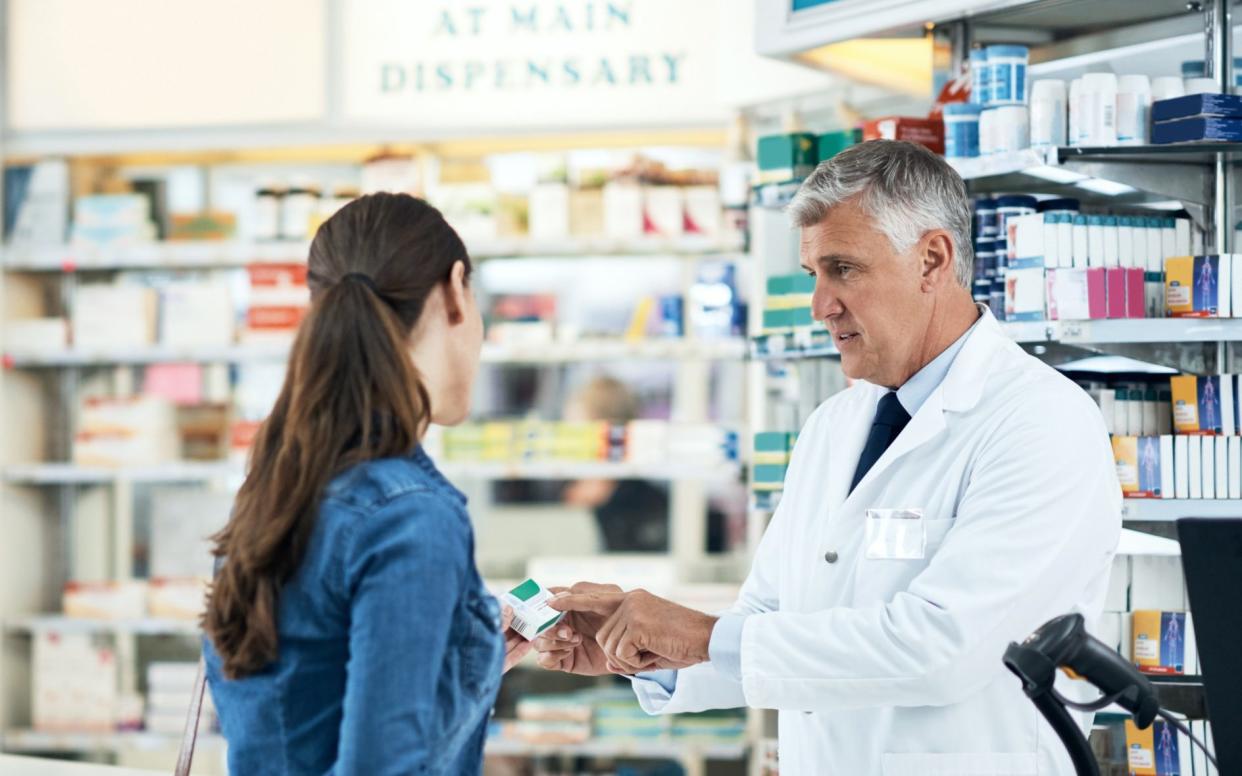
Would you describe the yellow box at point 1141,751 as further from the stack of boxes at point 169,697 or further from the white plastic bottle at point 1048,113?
the stack of boxes at point 169,697

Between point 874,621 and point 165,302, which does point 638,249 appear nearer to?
point 165,302

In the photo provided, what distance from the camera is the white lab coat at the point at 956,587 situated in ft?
6.41

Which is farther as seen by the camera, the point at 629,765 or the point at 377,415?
the point at 629,765

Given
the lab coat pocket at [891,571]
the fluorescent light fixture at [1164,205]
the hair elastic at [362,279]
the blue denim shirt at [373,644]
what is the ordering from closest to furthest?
the blue denim shirt at [373,644], the hair elastic at [362,279], the lab coat pocket at [891,571], the fluorescent light fixture at [1164,205]

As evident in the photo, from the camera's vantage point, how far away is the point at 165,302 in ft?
18.6

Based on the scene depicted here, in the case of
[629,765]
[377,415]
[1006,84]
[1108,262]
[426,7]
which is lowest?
[629,765]

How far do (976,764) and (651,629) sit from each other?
0.49 m

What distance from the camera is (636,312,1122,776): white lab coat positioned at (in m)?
1.95

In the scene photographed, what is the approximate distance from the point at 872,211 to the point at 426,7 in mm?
3664

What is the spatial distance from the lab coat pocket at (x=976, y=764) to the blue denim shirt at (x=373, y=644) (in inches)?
30.1

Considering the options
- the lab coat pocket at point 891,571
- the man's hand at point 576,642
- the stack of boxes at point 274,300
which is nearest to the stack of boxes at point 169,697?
the stack of boxes at point 274,300

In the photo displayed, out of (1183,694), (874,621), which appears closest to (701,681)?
(874,621)

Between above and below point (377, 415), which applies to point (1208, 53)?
above

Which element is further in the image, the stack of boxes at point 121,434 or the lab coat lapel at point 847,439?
the stack of boxes at point 121,434
